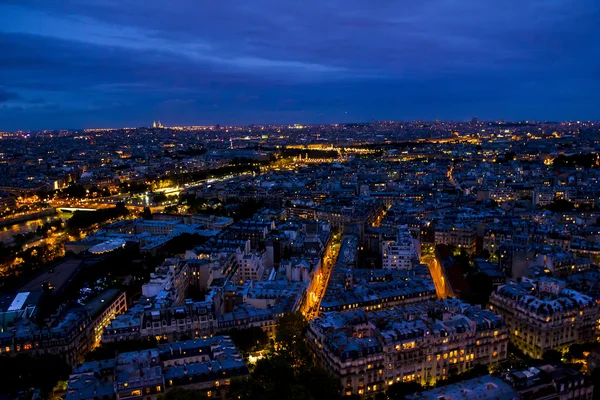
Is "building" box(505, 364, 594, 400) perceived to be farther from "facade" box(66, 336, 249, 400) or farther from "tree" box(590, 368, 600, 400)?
"facade" box(66, 336, 249, 400)

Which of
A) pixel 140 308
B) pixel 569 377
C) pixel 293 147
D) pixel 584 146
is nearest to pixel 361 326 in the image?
pixel 569 377

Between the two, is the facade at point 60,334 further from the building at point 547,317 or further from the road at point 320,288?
the building at point 547,317

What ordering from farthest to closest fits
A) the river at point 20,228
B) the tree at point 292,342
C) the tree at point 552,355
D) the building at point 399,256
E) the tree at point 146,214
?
the tree at point 146,214, the river at point 20,228, the building at point 399,256, the tree at point 552,355, the tree at point 292,342

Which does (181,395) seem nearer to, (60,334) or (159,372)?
(159,372)

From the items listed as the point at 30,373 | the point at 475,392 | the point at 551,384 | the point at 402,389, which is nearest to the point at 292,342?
the point at 402,389

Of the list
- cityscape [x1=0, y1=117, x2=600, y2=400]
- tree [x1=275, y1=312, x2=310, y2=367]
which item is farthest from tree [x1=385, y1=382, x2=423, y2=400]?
tree [x1=275, y1=312, x2=310, y2=367]

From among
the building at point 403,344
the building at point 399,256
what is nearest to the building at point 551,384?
the building at point 403,344

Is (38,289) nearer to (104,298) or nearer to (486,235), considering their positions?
(104,298)
